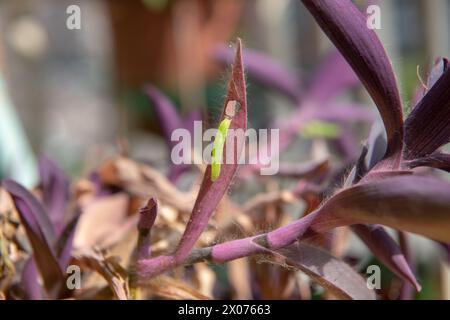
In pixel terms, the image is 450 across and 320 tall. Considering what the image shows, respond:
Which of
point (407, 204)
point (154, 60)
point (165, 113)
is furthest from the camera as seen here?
point (154, 60)

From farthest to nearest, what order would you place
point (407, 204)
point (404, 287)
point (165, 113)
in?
point (165, 113) < point (404, 287) < point (407, 204)

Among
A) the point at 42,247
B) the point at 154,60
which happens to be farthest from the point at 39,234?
the point at 154,60

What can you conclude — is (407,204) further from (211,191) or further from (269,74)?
(269,74)

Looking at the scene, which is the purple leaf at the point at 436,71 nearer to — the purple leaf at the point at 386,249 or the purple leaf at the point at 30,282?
the purple leaf at the point at 386,249

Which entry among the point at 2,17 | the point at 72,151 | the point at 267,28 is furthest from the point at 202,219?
the point at 2,17

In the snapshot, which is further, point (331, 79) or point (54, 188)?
point (331, 79)

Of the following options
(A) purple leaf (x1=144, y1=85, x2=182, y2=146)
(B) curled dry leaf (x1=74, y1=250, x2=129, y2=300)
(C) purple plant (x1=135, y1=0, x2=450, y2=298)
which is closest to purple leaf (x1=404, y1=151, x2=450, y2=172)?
(C) purple plant (x1=135, y1=0, x2=450, y2=298)
